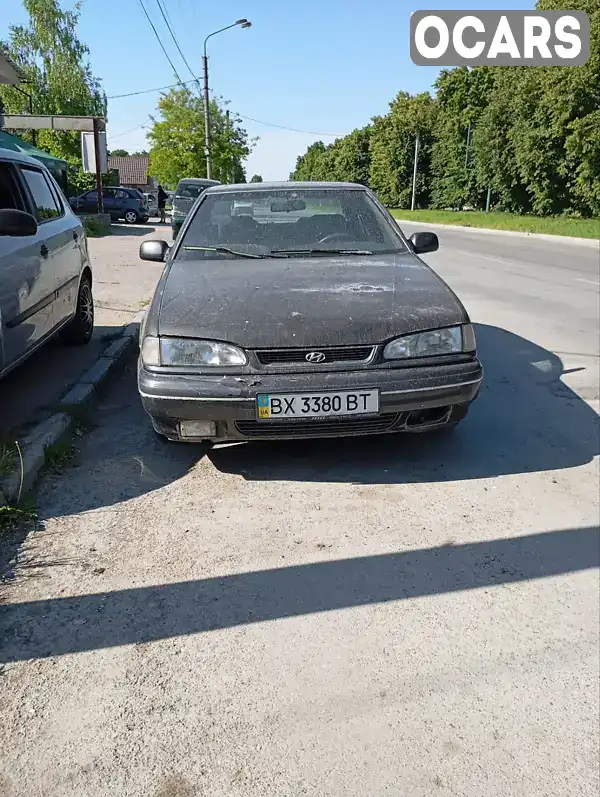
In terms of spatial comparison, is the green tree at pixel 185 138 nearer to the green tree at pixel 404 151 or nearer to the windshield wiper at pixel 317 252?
the green tree at pixel 404 151

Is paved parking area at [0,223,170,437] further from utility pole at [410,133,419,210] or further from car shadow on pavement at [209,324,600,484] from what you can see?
utility pole at [410,133,419,210]

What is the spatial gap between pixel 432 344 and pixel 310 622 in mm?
1611

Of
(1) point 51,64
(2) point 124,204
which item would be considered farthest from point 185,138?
(2) point 124,204

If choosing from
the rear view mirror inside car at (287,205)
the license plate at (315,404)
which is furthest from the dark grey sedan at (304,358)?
the rear view mirror inside car at (287,205)

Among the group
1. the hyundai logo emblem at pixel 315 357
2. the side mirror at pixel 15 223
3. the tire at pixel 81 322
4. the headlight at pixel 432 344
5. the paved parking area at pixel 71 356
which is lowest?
the paved parking area at pixel 71 356

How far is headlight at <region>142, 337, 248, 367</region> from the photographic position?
11.0ft

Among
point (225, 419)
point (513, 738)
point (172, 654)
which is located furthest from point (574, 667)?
point (225, 419)

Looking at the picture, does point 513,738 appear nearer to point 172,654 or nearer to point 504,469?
point 172,654

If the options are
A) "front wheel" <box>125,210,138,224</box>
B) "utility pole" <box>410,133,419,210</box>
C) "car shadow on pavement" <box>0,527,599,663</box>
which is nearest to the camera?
"car shadow on pavement" <box>0,527,599,663</box>

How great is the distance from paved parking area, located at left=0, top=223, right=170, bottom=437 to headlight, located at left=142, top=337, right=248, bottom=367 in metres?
1.25

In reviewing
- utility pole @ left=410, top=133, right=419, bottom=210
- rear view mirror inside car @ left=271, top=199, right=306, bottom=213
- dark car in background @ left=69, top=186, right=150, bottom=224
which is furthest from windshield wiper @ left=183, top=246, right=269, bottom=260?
utility pole @ left=410, top=133, right=419, bottom=210

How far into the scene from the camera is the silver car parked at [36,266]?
4.09m

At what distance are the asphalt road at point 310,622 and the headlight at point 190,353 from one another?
0.66m

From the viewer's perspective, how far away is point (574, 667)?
7.44ft
